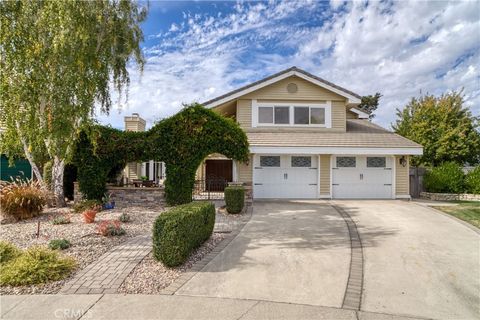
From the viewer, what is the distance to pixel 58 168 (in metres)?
11.2

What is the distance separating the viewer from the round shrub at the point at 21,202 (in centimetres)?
892

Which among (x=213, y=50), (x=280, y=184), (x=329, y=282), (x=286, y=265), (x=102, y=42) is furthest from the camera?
(x=280, y=184)

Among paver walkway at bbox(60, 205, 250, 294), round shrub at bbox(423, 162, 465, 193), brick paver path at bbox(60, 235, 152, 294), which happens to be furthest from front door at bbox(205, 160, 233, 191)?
brick paver path at bbox(60, 235, 152, 294)

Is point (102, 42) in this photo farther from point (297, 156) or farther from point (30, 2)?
point (297, 156)

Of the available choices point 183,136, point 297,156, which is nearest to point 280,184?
point 297,156

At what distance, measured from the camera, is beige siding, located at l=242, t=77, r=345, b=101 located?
15469 millimetres

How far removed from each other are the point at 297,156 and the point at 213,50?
641 centimetres

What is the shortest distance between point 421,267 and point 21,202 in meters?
10.8

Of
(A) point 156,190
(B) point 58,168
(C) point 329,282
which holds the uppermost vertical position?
(B) point 58,168

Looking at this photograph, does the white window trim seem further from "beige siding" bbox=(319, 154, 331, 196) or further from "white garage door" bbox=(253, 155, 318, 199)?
"beige siding" bbox=(319, 154, 331, 196)

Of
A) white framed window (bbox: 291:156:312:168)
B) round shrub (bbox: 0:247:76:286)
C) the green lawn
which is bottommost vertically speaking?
round shrub (bbox: 0:247:76:286)

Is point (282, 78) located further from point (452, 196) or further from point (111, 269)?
point (111, 269)

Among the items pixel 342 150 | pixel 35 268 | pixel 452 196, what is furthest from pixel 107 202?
pixel 452 196

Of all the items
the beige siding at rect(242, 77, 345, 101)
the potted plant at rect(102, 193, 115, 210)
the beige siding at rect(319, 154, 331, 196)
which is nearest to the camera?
the potted plant at rect(102, 193, 115, 210)
